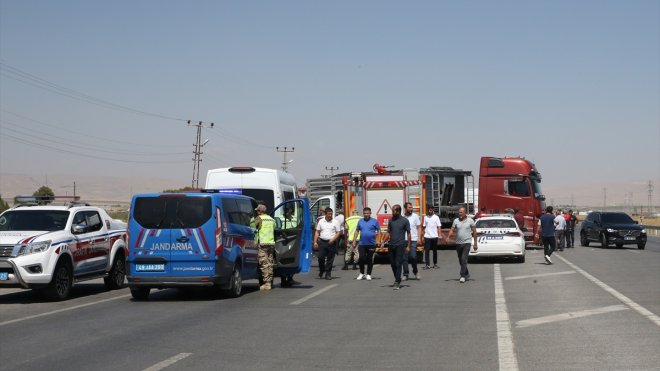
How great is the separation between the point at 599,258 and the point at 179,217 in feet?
60.2

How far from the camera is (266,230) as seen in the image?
18.3 metres

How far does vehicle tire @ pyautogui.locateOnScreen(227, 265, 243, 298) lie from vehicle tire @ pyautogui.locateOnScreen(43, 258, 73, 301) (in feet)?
11.0

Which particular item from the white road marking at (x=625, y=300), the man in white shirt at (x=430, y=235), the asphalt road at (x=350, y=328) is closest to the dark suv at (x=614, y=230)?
the man in white shirt at (x=430, y=235)

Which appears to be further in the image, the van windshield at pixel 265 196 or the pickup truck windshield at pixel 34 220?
the van windshield at pixel 265 196

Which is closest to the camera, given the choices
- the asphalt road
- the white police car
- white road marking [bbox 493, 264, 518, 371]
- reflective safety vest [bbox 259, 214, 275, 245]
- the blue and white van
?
white road marking [bbox 493, 264, 518, 371]

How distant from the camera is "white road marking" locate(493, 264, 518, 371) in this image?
904cm

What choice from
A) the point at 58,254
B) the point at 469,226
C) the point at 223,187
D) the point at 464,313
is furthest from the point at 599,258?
the point at 58,254

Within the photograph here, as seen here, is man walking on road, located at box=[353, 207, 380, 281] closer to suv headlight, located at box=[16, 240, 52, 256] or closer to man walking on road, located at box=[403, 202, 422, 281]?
man walking on road, located at box=[403, 202, 422, 281]

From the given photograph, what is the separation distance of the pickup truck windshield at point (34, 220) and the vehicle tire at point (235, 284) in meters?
3.84

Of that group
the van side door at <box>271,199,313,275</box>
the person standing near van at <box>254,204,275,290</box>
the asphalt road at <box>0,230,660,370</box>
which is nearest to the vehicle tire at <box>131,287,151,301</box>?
the asphalt road at <box>0,230,660,370</box>

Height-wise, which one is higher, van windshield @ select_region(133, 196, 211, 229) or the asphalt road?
van windshield @ select_region(133, 196, 211, 229)

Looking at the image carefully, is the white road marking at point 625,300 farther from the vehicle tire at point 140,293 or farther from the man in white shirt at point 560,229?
the man in white shirt at point 560,229

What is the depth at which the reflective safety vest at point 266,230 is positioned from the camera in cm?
1827

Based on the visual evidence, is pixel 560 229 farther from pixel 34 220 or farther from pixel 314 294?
pixel 34 220
